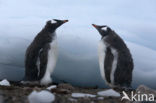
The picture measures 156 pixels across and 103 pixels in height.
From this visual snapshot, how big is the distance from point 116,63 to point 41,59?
6.17 feet

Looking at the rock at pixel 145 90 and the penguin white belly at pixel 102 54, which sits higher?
the penguin white belly at pixel 102 54

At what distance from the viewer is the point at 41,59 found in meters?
8.38

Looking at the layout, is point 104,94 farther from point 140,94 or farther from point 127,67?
point 127,67

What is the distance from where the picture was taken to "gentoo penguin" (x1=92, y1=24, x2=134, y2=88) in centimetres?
810

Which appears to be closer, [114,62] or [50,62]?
[114,62]

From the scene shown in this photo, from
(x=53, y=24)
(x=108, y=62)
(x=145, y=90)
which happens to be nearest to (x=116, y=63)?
(x=108, y=62)

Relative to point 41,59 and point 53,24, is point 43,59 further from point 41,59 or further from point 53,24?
point 53,24

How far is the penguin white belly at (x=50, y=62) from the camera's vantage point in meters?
8.38

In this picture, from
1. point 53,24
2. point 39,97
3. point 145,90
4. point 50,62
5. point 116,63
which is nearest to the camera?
point 39,97

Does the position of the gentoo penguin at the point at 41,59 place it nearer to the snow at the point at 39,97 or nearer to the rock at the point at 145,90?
the rock at the point at 145,90

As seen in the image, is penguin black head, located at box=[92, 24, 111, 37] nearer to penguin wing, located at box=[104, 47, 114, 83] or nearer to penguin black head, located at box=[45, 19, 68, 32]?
penguin wing, located at box=[104, 47, 114, 83]

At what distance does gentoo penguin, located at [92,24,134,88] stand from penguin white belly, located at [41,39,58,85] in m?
1.21

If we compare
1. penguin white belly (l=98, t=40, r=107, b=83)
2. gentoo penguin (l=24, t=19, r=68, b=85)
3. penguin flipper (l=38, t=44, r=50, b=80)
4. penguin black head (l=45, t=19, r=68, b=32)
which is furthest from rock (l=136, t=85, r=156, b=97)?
penguin black head (l=45, t=19, r=68, b=32)

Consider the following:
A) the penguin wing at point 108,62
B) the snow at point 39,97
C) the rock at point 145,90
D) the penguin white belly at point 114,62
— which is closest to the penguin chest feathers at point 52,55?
the penguin wing at point 108,62
